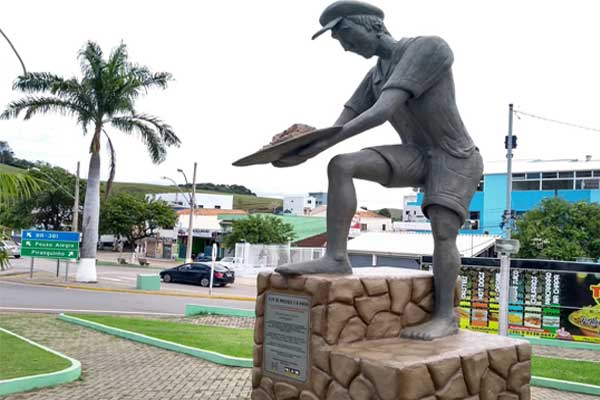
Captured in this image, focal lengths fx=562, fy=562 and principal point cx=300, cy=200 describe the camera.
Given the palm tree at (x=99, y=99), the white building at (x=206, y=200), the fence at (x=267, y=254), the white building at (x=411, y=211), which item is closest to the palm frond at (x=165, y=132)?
the palm tree at (x=99, y=99)

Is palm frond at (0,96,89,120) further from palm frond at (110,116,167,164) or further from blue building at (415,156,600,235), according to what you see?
blue building at (415,156,600,235)

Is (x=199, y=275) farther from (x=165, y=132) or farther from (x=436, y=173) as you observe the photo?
(x=436, y=173)

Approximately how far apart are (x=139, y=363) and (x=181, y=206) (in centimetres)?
4879

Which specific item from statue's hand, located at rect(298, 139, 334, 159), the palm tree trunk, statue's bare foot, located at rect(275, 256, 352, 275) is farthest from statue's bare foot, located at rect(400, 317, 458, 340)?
the palm tree trunk

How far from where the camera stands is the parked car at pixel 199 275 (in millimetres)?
22062

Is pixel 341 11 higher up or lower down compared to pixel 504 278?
higher up

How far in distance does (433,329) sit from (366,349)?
639 mm

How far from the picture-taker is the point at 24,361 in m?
6.86

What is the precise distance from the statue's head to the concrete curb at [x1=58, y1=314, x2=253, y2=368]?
4.82 metres

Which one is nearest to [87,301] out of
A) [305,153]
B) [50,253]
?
[50,253]

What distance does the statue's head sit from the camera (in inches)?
151

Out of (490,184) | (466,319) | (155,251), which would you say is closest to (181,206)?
(155,251)

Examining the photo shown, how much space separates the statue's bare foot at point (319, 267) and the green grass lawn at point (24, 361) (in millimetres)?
4055

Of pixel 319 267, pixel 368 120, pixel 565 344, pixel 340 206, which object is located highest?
pixel 368 120
